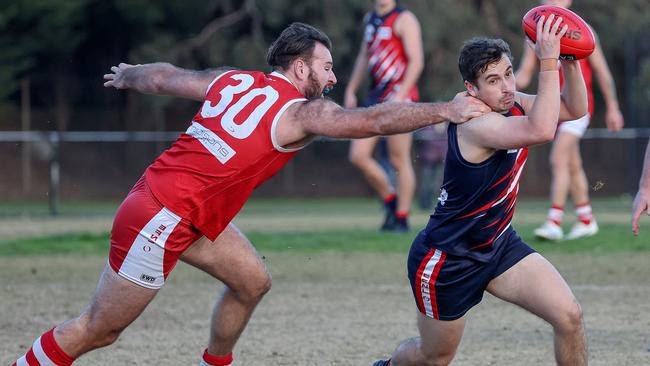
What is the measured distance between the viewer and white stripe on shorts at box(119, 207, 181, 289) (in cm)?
484

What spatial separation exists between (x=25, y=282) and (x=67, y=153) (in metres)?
14.1

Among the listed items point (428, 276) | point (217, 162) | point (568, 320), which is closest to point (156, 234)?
point (217, 162)

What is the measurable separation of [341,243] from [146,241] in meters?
7.05

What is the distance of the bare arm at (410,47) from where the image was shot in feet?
38.0

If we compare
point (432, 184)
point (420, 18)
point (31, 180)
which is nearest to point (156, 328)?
point (432, 184)

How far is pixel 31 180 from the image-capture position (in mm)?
24750

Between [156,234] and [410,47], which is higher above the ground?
[156,234]

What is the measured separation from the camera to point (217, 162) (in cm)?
489

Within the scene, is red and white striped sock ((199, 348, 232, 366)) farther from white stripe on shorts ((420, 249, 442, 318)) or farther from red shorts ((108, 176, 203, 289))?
white stripe on shorts ((420, 249, 442, 318))

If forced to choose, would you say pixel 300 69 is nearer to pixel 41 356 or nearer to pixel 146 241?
pixel 146 241

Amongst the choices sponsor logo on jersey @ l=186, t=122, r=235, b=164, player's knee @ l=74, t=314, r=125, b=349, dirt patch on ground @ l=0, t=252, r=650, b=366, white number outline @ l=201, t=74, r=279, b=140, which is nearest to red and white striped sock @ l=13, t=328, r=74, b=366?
player's knee @ l=74, t=314, r=125, b=349

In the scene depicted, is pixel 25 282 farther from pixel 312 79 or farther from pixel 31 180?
pixel 31 180

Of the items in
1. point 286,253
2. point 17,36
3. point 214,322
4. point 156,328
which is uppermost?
point 214,322

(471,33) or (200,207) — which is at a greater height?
(200,207)
